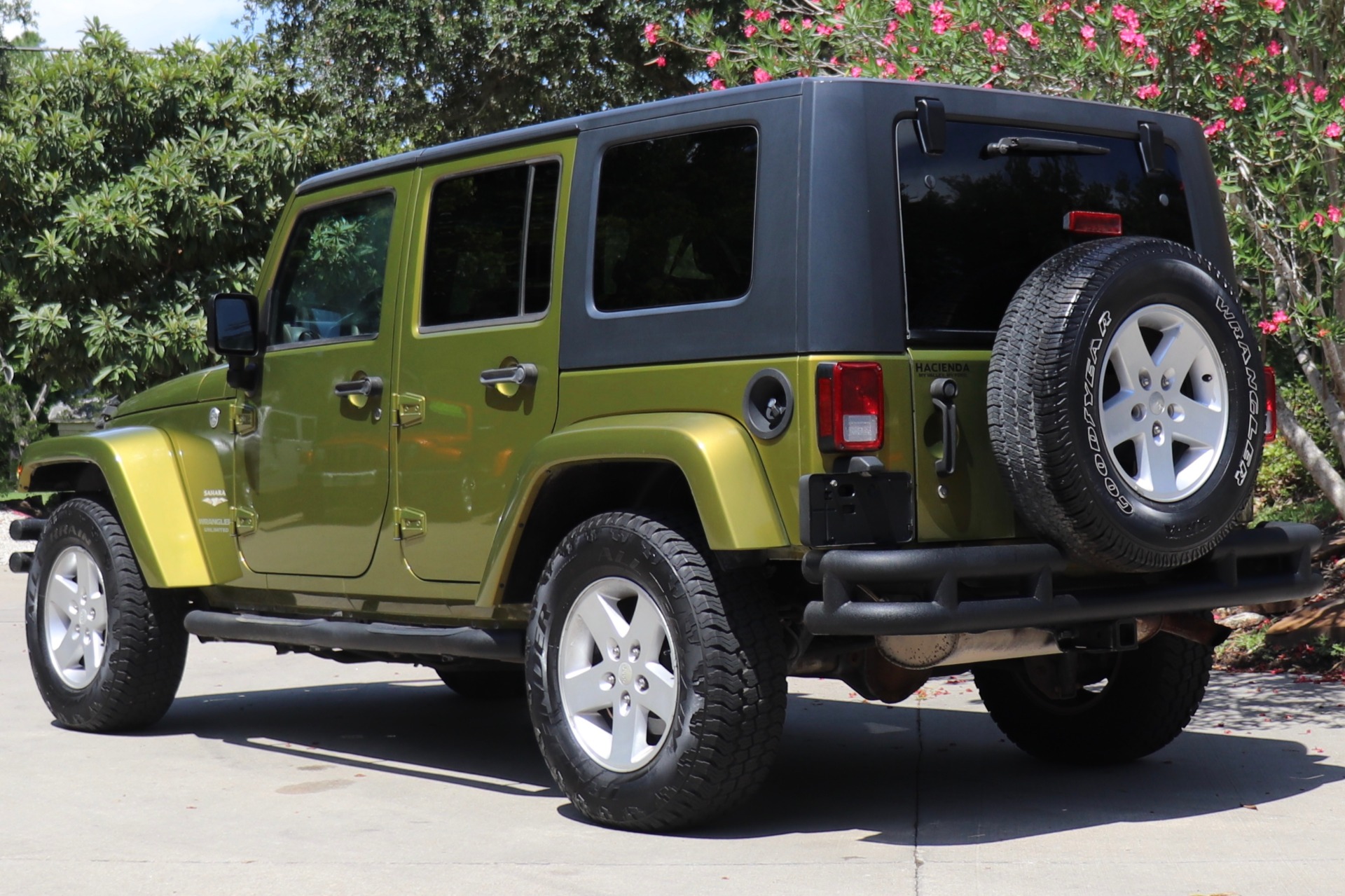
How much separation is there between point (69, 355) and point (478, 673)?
30.1 ft

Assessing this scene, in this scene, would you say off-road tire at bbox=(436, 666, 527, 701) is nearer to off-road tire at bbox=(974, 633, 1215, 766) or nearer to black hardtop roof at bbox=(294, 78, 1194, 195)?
off-road tire at bbox=(974, 633, 1215, 766)

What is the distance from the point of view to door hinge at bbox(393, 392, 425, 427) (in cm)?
572

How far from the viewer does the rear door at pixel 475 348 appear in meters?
5.36

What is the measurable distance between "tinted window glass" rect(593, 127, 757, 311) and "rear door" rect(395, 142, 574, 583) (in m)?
0.21

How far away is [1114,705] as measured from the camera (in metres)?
5.99

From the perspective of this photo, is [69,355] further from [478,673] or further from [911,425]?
[911,425]

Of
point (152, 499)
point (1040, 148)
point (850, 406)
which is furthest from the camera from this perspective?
point (152, 499)

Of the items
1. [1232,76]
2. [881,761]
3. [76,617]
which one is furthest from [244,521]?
[1232,76]

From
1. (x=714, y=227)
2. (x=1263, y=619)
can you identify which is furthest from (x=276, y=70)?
(x=714, y=227)

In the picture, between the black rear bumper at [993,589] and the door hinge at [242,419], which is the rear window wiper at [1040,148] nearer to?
the black rear bumper at [993,589]

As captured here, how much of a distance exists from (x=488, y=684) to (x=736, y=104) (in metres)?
3.94

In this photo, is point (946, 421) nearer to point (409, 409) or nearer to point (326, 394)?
point (409, 409)

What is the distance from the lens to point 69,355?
1562 cm

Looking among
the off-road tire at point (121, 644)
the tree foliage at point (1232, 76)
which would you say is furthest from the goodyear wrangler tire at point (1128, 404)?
the off-road tire at point (121, 644)
